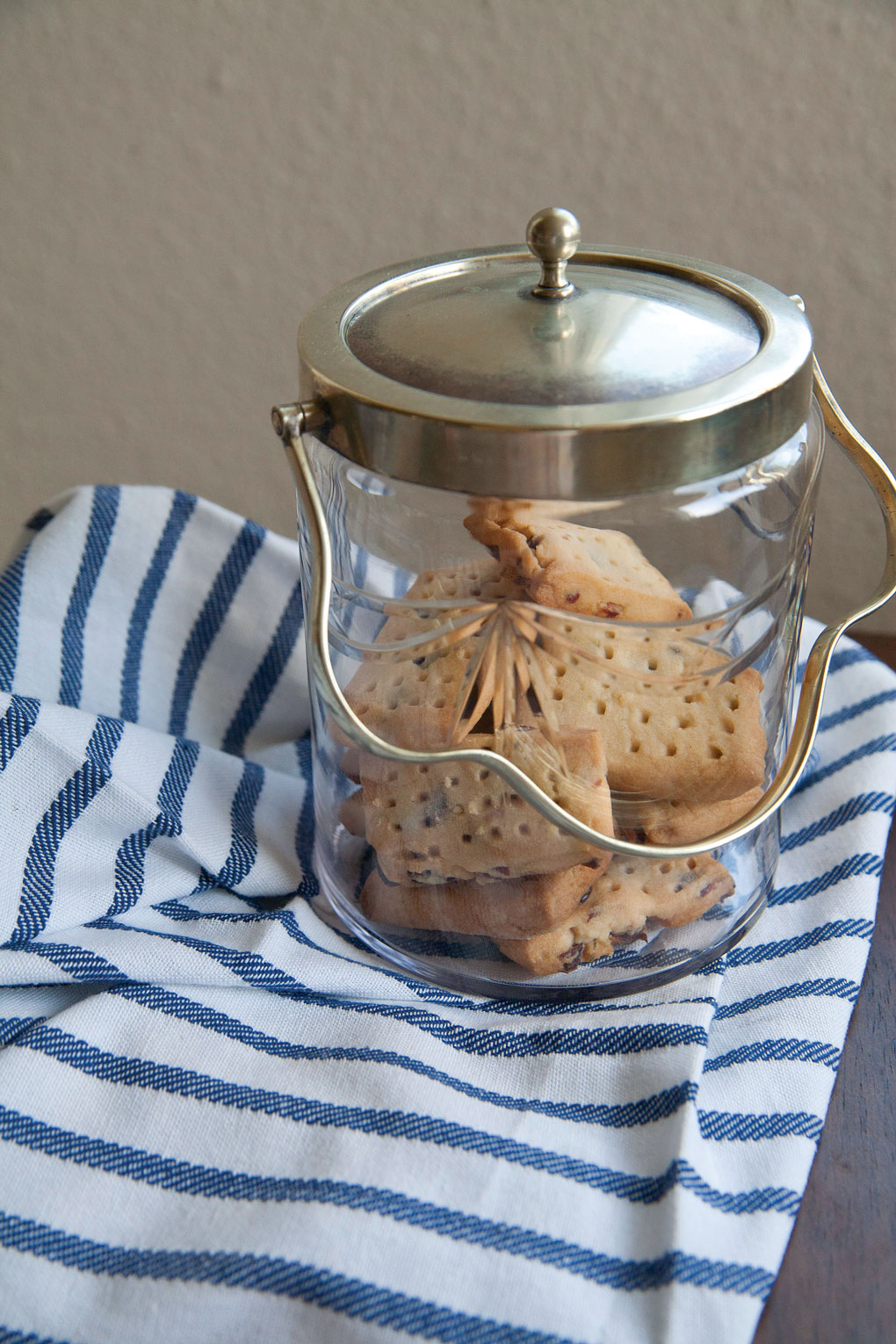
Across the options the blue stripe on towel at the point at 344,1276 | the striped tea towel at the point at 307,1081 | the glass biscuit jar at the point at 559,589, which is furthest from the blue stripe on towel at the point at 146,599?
the blue stripe on towel at the point at 344,1276

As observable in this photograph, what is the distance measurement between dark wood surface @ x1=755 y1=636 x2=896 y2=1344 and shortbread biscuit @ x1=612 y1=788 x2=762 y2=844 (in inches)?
2.9

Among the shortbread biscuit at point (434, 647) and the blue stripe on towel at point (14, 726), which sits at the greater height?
the shortbread biscuit at point (434, 647)

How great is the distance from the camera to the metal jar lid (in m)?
0.28

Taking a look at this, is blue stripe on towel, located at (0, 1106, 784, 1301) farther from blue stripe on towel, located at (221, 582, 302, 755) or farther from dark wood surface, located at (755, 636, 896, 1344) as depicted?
blue stripe on towel, located at (221, 582, 302, 755)

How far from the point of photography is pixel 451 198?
65 centimetres

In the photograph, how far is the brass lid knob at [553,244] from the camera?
31 cm

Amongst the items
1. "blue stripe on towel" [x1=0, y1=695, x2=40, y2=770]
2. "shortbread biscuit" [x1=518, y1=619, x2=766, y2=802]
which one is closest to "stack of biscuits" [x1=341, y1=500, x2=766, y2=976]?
"shortbread biscuit" [x1=518, y1=619, x2=766, y2=802]

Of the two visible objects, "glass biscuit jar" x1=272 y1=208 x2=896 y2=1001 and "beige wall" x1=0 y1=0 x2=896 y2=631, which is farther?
"beige wall" x1=0 y1=0 x2=896 y2=631

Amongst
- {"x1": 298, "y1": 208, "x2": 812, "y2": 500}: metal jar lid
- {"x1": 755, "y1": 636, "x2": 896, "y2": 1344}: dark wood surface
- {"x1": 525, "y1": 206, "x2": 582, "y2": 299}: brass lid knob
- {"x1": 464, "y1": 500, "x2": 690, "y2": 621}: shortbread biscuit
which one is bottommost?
{"x1": 755, "y1": 636, "x2": 896, "y2": 1344}: dark wood surface

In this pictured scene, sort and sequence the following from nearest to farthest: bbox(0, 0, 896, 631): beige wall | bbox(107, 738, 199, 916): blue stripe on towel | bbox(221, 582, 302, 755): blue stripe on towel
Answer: bbox(107, 738, 199, 916): blue stripe on towel < bbox(221, 582, 302, 755): blue stripe on towel < bbox(0, 0, 896, 631): beige wall

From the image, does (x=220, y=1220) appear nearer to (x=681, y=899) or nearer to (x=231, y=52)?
(x=681, y=899)

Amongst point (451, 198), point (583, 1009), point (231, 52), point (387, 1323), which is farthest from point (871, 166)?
point (387, 1323)

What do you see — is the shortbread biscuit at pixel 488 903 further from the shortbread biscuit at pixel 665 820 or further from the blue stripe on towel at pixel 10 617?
the blue stripe on towel at pixel 10 617

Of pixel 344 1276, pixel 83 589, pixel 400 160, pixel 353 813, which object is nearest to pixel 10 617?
pixel 83 589
